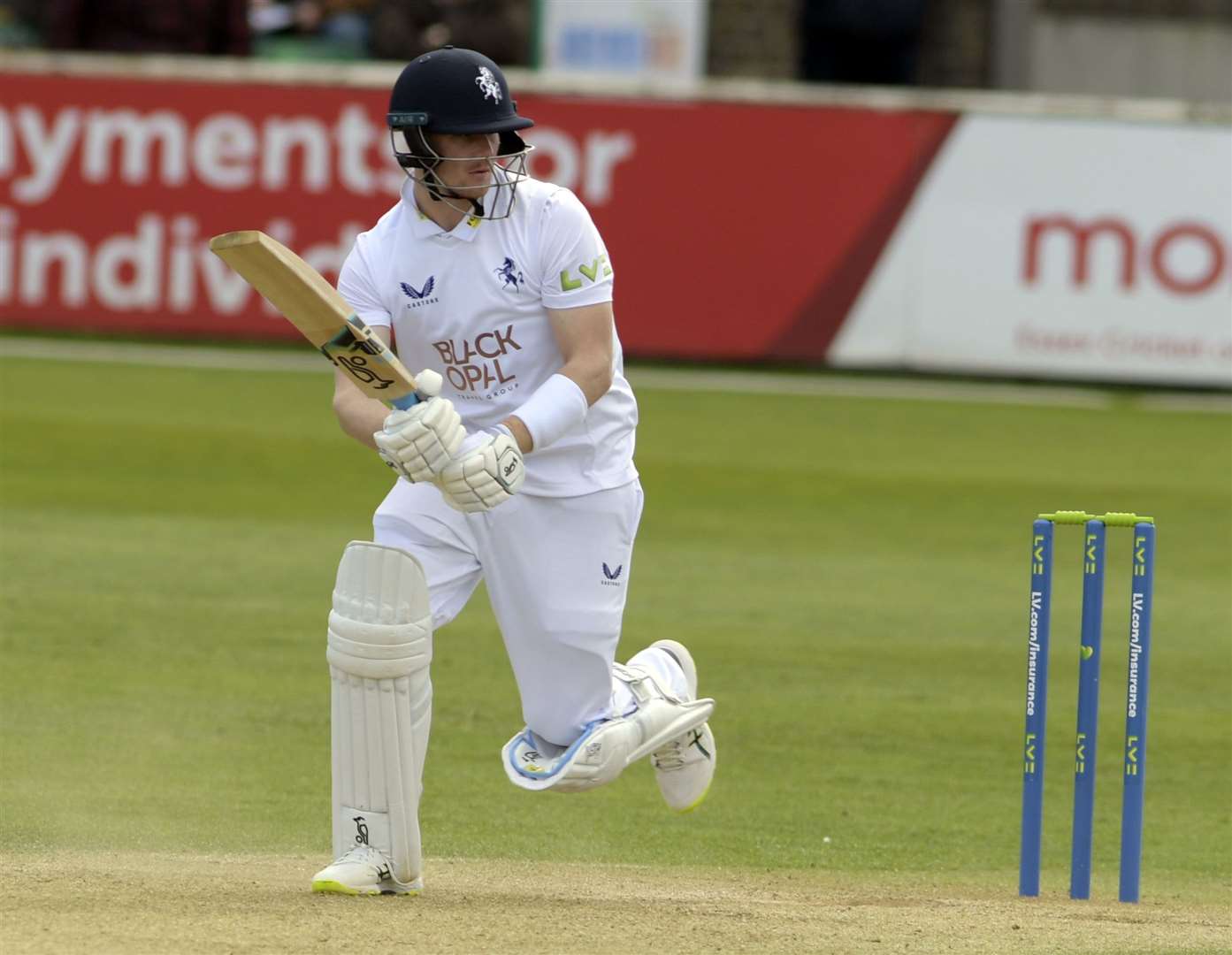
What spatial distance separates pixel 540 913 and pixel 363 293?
1324mm

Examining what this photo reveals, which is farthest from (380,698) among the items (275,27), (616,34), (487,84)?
(616,34)

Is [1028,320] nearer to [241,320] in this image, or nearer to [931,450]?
[931,450]

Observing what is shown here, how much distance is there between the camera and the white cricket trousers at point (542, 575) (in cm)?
462

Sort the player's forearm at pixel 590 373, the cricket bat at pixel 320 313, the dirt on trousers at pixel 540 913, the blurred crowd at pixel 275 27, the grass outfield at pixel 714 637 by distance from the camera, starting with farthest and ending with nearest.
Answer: the blurred crowd at pixel 275 27, the grass outfield at pixel 714 637, the player's forearm at pixel 590 373, the cricket bat at pixel 320 313, the dirt on trousers at pixel 540 913

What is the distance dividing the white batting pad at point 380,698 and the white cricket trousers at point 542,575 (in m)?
0.22

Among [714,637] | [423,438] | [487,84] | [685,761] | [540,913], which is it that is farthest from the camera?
[714,637]

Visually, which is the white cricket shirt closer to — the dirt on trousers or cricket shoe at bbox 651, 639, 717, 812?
cricket shoe at bbox 651, 639, 717, 812

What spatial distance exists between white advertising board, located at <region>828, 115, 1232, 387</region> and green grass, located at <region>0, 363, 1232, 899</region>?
853 mm

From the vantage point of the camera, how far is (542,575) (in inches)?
182

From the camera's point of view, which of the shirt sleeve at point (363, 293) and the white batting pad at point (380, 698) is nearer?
the white batting pad at point (380, 698)

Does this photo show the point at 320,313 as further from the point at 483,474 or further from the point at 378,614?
the point at 378,614

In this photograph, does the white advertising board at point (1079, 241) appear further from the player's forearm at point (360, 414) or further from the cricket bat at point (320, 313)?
the cricket bat at point (320, 313)

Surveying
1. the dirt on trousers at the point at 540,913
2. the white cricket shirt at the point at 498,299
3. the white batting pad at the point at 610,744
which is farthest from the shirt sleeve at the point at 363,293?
the dirt on trousers at the point at 540,913

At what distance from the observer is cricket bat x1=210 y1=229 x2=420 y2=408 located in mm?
4148
